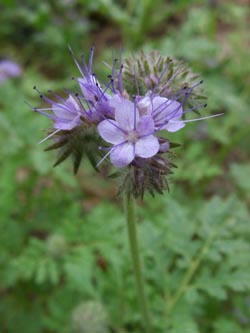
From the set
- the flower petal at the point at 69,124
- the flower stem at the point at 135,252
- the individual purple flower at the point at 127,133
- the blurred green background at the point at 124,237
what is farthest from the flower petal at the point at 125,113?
the blurred green background at the point at 124,237

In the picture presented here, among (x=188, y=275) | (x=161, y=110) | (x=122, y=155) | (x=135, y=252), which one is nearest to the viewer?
(x=122, y=155)

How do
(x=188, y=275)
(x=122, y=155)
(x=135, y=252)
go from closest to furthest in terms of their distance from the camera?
(x=122, y=155) → (x=135, y=252) → (x=188, y=275)

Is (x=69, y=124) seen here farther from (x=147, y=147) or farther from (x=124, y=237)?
(x=124, y=237)

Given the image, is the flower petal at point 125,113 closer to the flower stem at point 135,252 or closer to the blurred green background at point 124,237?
the flower stem at point 135,252

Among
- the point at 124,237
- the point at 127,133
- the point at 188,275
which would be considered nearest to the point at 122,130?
the point at 127,133

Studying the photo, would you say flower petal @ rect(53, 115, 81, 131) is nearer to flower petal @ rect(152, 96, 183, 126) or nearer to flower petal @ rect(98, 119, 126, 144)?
flower petal @ rect(98, 119, 126, 144)

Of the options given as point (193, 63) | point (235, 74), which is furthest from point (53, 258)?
point (235, 74)
